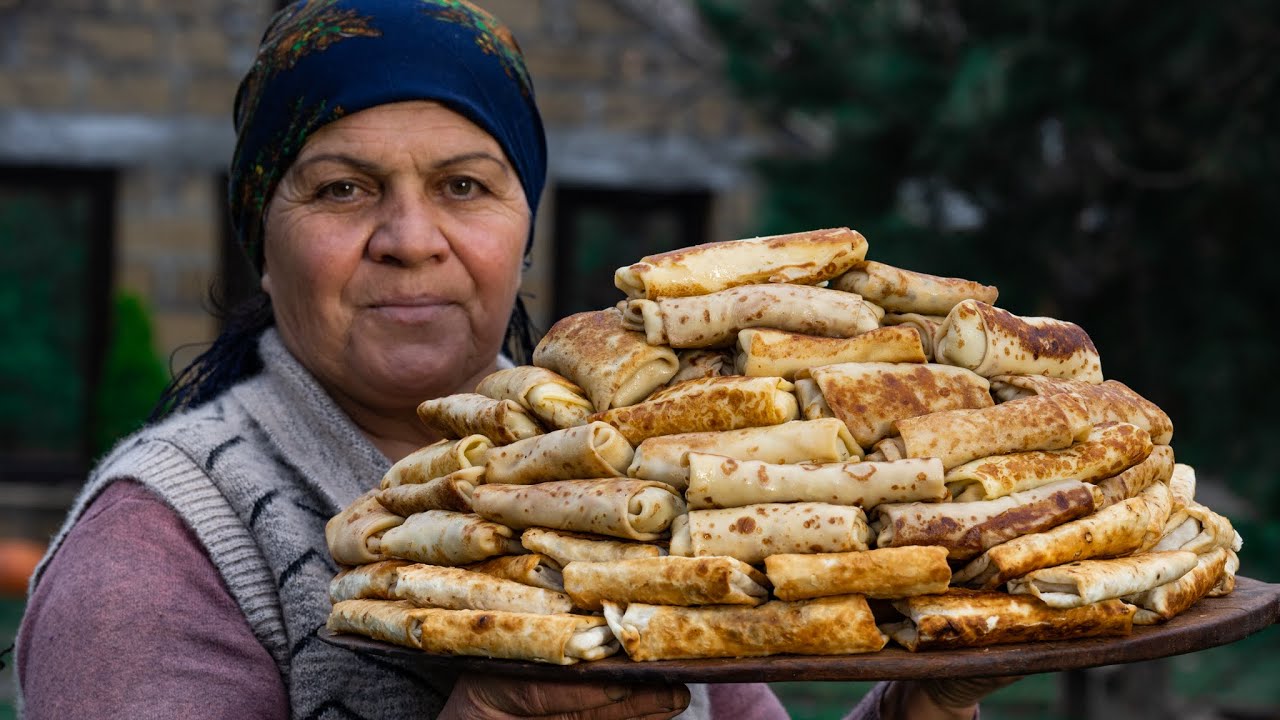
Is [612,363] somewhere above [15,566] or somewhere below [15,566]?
above

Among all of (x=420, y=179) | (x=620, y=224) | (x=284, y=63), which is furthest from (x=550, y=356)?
(x=620, y=224)

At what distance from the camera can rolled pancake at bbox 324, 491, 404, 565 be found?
6.73ft

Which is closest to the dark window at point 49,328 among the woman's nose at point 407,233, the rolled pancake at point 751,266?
the woman's nose at point 407,233

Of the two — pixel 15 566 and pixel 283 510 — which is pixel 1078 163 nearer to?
pixel 283 510

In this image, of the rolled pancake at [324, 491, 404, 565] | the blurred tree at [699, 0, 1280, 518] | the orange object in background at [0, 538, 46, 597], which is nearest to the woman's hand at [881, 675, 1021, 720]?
the rolled pancake at [324, 491, 404, 565]

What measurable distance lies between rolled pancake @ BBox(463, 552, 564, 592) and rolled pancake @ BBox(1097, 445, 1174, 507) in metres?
0.73

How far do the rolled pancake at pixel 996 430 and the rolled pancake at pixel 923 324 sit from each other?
148 mm

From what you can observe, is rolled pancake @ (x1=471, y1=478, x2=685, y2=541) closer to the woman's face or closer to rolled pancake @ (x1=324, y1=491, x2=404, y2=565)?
rolled pancake @ (x1=324, y1=491, x2=404, y2=565)

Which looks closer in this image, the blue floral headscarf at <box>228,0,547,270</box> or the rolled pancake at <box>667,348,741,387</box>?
the rolled pancake at <box>667,348,741,387</box>

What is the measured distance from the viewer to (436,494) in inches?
78.6

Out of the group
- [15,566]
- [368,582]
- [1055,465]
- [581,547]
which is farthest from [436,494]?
[15,566]

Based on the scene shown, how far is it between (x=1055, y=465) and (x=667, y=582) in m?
0.54

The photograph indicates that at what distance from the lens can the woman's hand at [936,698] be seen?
2322 millimetres

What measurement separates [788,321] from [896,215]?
502cm
